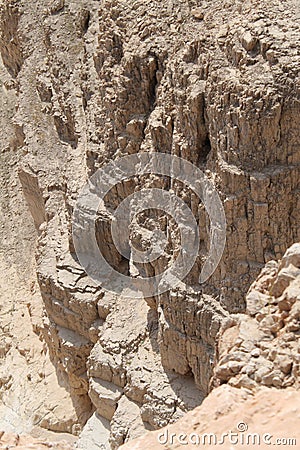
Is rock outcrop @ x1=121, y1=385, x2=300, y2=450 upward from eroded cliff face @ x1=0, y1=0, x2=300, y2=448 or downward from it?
downward

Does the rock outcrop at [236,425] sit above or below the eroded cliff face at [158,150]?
below

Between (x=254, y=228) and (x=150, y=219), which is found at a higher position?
(x=150, y=219)

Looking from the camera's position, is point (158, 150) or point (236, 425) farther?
point (158, 150)

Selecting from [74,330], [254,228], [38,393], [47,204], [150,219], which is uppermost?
[47,204]

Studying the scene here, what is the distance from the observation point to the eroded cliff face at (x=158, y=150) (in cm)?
1602

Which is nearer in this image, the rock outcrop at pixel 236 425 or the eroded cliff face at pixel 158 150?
the rock outcrop at pixel 236 425

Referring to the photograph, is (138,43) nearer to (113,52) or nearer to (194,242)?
(113,52)

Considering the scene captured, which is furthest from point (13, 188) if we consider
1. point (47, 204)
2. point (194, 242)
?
point (194, 242)

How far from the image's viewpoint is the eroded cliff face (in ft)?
52.5

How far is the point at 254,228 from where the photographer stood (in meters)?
16.8

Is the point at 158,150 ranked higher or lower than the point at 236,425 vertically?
higher

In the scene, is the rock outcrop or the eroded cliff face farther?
the eroded cliff face

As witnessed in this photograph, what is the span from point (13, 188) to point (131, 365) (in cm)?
1741

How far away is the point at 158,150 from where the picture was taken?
2033 centimetres
